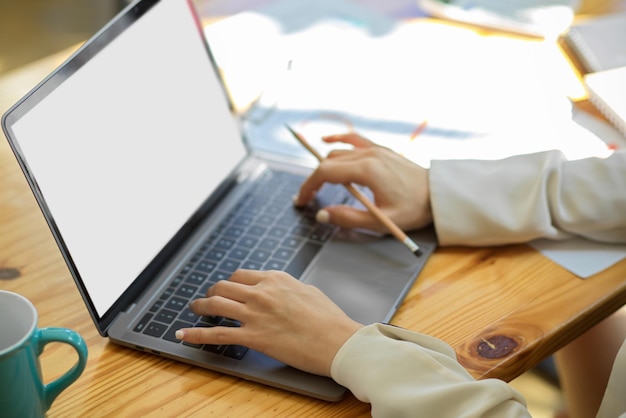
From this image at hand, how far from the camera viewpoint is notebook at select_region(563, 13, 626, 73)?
124 centimetres

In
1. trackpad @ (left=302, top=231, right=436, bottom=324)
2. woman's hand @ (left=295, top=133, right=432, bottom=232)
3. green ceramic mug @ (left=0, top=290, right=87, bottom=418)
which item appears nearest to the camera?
green ceramic mug @ (left=0, top=290, right=87, bottom=418)

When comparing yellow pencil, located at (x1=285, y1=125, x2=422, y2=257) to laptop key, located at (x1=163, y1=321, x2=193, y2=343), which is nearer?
laptop key, located at (x1=163, y1=321, x2=193, y2=343)

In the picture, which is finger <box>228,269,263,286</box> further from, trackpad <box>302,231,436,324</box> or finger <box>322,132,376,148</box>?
finger <box>322,132,376,148</box>

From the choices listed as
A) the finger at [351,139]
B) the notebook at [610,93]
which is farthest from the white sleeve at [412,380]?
the notebook at [610,93]

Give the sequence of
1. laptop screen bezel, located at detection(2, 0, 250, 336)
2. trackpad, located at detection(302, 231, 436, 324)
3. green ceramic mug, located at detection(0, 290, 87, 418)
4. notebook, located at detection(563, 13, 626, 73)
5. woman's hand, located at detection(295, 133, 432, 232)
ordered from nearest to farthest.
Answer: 1. green ceramic mug, located at detection(0, 290, 87, 418)
2. laptop screen bezel, located at detection(2, 0, 250, 336)
3. trackpad, located at detection(302, 231, 436, 324)
4. woman's hand, located at detection(295, 133, 432, 232)
5. notebook, located at detection(563, 13, 626, 73)

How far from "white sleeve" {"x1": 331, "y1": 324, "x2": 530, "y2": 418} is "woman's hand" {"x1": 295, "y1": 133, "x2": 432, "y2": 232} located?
21cm

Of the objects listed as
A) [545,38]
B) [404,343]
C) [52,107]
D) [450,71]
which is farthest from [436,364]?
[545,38]

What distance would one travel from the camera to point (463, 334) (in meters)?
0.83

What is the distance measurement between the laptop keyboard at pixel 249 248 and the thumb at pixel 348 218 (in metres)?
0.02

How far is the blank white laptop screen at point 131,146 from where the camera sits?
0.80m

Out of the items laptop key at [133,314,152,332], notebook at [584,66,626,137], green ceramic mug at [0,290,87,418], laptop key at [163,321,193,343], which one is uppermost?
green ceramic mug at [0,290,87,418]

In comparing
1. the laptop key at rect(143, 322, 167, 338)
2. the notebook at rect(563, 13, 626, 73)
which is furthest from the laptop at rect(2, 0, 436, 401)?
the notebook at rect(563, 13, 626, 73)

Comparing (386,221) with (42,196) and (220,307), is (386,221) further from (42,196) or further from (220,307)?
(42,196)

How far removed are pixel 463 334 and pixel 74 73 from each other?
0.48 metres
